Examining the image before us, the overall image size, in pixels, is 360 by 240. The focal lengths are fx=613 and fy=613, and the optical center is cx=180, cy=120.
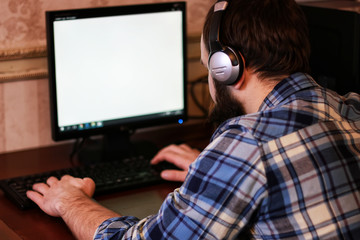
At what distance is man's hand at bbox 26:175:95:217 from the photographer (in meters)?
1.44

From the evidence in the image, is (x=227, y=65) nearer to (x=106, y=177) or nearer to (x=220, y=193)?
(x=220, y=193)

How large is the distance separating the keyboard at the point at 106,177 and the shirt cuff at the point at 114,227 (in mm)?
282

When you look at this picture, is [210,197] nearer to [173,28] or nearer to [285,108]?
[285,108]

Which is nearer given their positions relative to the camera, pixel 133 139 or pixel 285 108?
pixel 285 108

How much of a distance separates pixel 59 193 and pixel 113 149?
1.33 ft

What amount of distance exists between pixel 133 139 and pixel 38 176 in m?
0.44

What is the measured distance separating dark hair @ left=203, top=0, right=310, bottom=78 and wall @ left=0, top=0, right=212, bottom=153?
0.78 metres

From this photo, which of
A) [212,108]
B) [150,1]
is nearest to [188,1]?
[150,1]

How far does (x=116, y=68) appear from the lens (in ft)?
5.88

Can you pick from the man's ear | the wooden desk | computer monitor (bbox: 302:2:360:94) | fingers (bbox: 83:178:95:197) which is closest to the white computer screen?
the wooden desk

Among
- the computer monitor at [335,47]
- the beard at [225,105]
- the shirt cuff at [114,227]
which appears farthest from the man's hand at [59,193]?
the computer monitor at [335,47]

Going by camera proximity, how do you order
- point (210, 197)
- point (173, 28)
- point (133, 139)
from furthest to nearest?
point (133, 139) → point (173, 28) → point (210, 197)

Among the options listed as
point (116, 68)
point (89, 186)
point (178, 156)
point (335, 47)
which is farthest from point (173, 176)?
point (335, 47)

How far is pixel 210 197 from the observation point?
1.10m
